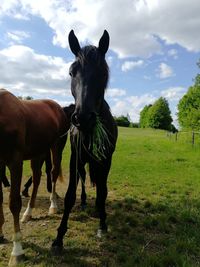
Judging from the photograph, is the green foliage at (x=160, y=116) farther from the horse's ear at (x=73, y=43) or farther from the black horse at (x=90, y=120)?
the horse's ear at (x=73, y=43)

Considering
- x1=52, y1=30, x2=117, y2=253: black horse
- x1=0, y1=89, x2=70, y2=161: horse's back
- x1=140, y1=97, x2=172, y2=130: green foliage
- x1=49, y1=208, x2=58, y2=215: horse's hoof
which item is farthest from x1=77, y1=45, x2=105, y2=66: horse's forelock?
x1=140, y1=97, x2=172, y2=130: green foliage

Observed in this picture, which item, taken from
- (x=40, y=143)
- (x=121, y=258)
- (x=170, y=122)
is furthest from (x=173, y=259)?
(x=170, y=122)

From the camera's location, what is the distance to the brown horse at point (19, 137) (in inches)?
155

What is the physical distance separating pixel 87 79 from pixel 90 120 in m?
0.51

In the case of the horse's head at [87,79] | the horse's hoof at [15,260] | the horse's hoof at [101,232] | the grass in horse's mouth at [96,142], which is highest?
the horse's head at [87,79]

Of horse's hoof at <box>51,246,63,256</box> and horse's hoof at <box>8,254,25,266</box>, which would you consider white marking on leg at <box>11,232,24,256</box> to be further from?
horse's hoof at <box>51,246,63,256</box>

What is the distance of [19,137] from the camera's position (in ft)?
13.2

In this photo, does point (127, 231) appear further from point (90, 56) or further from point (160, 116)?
point (160, 116)

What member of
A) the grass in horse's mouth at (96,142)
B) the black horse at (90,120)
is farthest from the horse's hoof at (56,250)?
the grass in horse's mouth at (96,142)

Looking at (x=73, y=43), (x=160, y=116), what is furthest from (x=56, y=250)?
(x=160, y=116)

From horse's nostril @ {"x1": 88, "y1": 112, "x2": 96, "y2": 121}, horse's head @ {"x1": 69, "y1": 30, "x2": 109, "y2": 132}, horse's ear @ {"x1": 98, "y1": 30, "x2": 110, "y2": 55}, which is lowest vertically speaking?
horse's nostril @ {"x1": 88, "y1": 112, "x2": 96, "y2": 121}

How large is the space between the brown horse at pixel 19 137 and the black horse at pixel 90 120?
65 cm

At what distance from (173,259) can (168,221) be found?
1.72 meters

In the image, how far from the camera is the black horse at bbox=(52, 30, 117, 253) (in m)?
3.51
